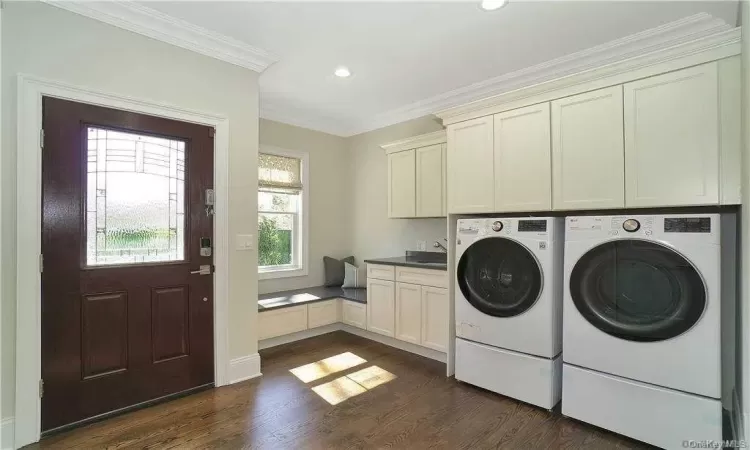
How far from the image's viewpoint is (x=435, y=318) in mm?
3361

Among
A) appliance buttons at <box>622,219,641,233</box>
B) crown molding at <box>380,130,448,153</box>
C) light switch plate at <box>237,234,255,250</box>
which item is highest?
crown molding at <box>380,130,448,153</box>

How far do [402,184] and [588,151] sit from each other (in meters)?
2.03

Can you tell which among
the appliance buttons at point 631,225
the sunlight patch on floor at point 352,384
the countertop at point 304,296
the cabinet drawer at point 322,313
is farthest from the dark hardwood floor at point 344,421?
the appliance buttons at point 631,225

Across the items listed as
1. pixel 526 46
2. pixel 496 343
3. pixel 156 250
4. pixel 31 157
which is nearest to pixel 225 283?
pixel 156 250

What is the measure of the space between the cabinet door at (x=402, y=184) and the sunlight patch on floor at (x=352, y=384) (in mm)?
1735

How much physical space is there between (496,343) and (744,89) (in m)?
2.10

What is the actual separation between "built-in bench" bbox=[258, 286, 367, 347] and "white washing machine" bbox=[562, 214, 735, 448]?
233cm

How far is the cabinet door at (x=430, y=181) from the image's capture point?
3.73 meters

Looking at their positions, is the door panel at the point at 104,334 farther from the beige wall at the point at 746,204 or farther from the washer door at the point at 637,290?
the beige wall at the point at 746,204

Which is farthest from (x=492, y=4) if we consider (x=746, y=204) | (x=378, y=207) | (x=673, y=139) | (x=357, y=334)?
(x=357, y=334)

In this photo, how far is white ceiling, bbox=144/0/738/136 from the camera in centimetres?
233

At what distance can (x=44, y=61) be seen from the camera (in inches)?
84.1

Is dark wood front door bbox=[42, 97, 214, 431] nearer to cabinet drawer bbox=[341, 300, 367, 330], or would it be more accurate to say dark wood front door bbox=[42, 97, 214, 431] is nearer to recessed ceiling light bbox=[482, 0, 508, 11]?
cabinet drawer bbox=[341, 300, 367, 330]

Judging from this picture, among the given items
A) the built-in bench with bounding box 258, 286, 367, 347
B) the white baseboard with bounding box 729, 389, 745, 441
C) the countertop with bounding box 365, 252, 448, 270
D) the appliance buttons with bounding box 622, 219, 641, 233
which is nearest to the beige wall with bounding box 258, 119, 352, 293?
the built-in bench with bounding box 258, 286, 367, 347
